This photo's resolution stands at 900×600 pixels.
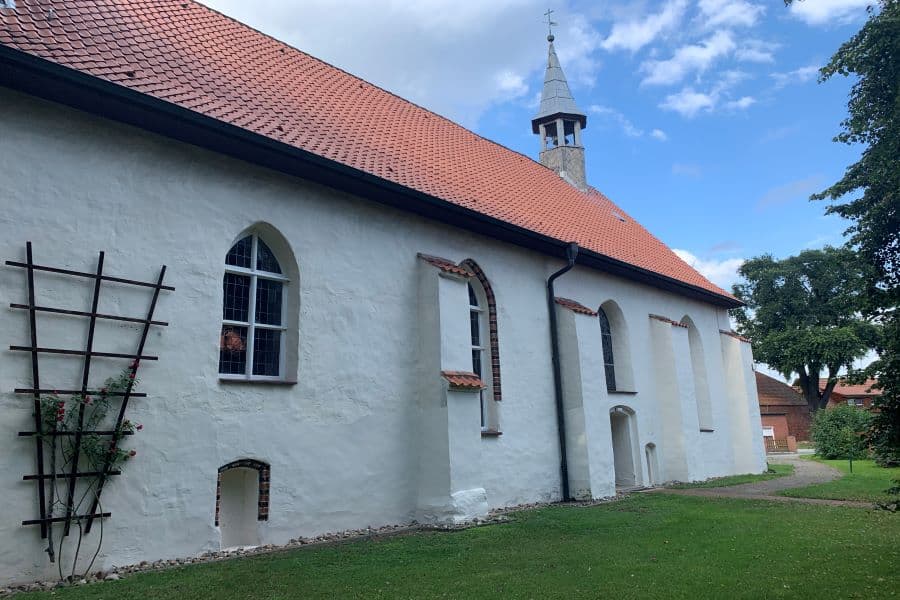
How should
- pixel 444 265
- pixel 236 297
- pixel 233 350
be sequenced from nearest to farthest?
pixel 233 350 → pixel 236 297 → pixel 444 265

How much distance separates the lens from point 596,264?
14.8 m

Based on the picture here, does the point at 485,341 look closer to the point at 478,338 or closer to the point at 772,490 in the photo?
the point at 478,338

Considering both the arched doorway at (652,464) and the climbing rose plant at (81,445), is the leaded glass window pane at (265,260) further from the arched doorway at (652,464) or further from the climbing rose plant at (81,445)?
the arched doorway at (652,464)

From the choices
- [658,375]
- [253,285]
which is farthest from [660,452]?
[253,285]

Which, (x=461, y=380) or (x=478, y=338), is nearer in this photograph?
(x=461, y=380)

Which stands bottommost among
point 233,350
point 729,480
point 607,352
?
point 729,480

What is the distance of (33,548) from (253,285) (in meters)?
3.82

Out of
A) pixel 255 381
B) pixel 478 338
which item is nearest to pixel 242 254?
pixel 255 381

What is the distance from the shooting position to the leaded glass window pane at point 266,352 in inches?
346

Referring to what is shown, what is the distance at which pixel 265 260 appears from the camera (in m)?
9.09

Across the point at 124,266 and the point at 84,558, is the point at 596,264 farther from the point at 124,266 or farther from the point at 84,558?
the point at 84,558

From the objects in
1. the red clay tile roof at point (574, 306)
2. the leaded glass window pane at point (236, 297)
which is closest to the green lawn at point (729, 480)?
the red clay tile roof at point (574, 306)

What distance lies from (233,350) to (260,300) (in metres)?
0.79

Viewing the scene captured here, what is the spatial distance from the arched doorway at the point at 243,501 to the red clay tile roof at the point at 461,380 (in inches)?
115
